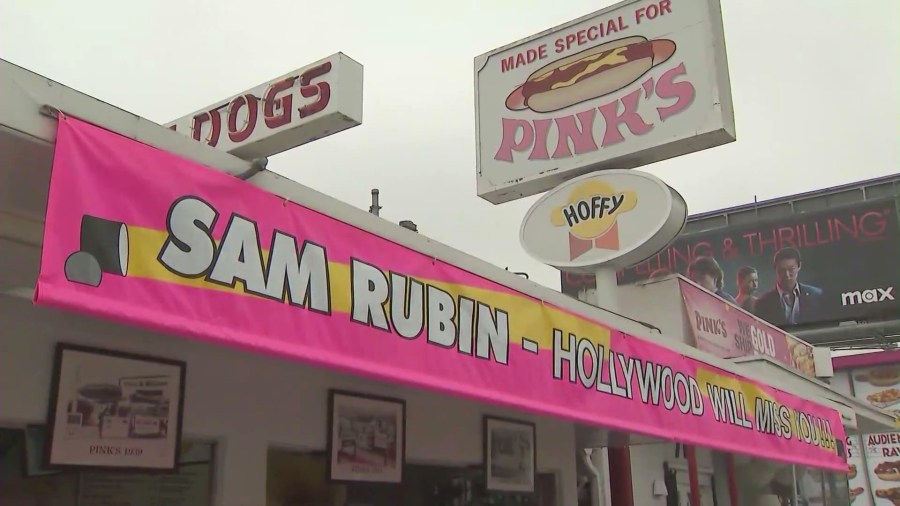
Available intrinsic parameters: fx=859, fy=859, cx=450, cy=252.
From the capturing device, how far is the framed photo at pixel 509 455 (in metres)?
7.37

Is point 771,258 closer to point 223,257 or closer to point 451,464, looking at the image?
point 451,464

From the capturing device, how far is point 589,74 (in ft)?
33.2

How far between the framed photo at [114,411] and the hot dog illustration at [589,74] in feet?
21.6

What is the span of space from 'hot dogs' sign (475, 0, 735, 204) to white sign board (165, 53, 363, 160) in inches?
209

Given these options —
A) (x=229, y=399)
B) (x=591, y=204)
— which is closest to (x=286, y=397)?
(x=229, y=399)

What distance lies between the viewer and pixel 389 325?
4.35m

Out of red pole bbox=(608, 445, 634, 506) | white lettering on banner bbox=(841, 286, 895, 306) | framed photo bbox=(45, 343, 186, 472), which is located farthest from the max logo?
white lettering on banner bbox=(841, 286, 895, 306)

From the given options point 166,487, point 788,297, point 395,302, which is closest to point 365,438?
point 166,487

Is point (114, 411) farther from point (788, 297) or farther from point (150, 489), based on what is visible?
point (788, 297)

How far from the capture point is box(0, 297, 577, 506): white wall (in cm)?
423

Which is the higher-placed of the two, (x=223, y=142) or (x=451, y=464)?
(x=223, y=142)

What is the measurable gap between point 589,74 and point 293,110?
6.01 metres

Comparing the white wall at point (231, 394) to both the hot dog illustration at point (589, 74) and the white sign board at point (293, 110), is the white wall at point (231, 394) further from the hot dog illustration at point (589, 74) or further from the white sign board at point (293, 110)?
the hot dog illustration at point (589, 74)

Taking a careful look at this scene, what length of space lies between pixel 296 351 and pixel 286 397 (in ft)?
6.23
